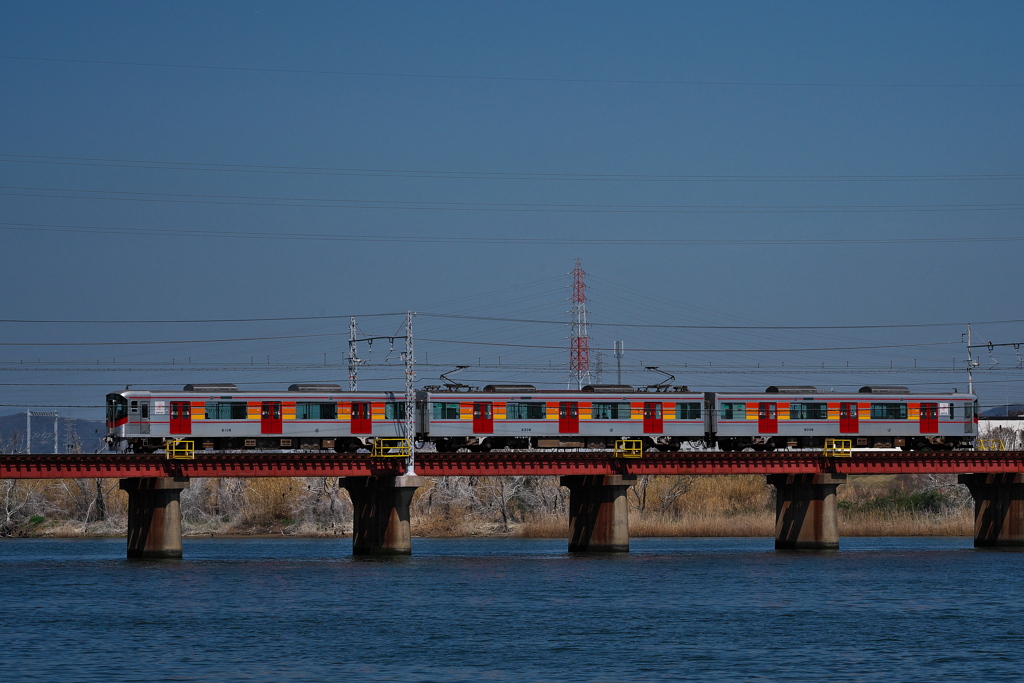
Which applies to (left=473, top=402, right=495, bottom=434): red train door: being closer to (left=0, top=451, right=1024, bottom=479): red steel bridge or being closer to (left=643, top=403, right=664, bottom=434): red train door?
(left=0, top=451, right=1024, bottom=479): red steel bridge

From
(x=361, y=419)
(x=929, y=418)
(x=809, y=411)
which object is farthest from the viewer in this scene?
(x=929, y=418)

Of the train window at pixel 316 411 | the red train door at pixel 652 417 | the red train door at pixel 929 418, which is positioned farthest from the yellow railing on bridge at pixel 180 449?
the red train door at pixel 929 418

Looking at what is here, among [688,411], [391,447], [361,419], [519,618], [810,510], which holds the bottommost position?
[519,618]

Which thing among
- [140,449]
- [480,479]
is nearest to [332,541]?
[480,479]

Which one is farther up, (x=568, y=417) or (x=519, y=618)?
(x=568, y=417)

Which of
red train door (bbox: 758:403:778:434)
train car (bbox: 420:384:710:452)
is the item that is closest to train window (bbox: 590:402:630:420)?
train car (bbox: 420:384:710:452)

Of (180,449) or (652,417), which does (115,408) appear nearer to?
(180,449)

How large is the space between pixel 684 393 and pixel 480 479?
134 ft

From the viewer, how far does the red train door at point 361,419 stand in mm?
75312

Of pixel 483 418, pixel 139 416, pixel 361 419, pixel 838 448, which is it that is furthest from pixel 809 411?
pixel 139 416

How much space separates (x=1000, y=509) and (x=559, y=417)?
2954 cm

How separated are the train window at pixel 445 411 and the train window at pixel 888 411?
81.6 ft

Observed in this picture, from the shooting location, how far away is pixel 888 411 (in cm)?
8244

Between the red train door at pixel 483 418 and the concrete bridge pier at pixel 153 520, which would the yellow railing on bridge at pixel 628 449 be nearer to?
the red train door at pixel 483 418
